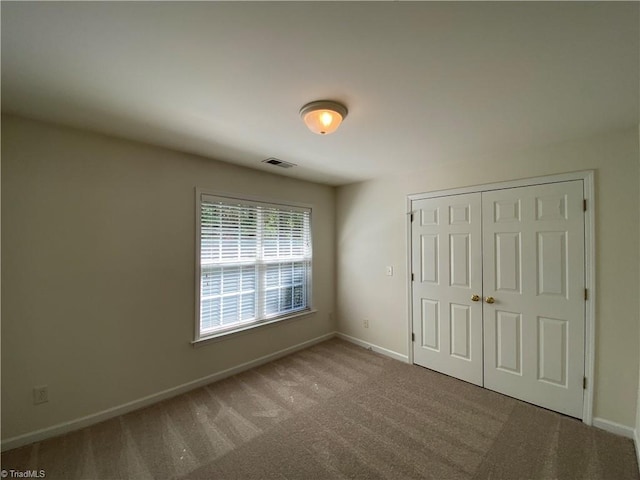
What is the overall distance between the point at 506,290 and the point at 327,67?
2.53 metres

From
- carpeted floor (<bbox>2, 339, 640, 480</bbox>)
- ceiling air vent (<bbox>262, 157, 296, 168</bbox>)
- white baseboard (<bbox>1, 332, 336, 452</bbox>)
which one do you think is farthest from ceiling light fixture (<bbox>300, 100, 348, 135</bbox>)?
white baseboard (<bbox>1, 332, 336, 452</bbox>)

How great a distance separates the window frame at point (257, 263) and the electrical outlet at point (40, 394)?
1014mm

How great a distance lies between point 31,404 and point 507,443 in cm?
347

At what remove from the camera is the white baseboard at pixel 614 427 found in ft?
6.37

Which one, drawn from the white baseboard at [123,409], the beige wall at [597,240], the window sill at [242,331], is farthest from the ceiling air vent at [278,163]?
the white baseboard at [123,409]

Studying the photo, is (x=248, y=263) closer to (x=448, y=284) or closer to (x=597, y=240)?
(x=448, y=284)

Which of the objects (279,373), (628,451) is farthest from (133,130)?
(628,451)

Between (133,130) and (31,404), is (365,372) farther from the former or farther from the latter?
(133,130)

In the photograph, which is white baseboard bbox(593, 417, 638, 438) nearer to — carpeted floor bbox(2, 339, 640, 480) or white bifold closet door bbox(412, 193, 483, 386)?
carpeted floor bbox(2, 339, 640, 480)

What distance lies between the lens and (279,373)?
9.57 ft

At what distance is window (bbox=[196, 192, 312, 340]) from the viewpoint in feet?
9.04

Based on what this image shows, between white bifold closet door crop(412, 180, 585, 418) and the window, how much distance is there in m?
1.55

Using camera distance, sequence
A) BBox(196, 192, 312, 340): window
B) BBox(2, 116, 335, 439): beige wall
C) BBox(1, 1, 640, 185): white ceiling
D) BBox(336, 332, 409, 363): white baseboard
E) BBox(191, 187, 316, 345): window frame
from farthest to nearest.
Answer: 1. BBox(336, 332, 409, 363): white baseboard
2. BBox(196, 192, 312, 340): window
3. BBox(191, 187, 316, 345): window frame
4. BBox(2, 116, 335, 439): beige wall
5. BBox(1, 1, 640, 185): white ceiling

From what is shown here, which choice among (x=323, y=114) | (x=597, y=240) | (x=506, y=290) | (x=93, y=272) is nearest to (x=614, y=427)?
(x=506, y=290)
